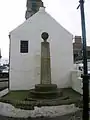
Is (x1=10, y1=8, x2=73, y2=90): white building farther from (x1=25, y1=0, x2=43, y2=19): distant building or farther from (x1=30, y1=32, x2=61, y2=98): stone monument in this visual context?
(x1=25, y1=0, x2=43, y2=19): distant building

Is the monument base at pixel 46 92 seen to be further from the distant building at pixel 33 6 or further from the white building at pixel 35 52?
the distant building at pixel 33 6

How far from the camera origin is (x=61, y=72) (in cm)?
1661

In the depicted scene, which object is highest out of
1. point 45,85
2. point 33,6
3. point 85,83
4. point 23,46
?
point 33,6

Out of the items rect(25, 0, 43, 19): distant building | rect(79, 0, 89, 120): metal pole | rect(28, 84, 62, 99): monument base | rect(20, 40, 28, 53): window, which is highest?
rect(25, 0, 43, 19): distant building

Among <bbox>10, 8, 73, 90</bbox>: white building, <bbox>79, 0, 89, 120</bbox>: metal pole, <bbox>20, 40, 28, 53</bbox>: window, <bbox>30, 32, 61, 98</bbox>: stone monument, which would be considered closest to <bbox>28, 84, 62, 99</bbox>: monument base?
<bbox>30, 32, 61, 98</bbox>: stone monument

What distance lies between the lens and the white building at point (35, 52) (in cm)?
1608

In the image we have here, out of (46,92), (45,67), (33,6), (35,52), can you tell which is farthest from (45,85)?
(33,6)

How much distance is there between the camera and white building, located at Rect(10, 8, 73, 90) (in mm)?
16078

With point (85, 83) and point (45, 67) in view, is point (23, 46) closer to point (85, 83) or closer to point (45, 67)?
point (45, 67)

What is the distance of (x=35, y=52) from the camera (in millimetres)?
16312

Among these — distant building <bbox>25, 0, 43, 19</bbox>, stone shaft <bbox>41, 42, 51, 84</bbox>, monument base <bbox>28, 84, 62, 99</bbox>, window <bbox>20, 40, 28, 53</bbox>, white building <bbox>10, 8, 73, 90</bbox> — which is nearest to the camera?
monument base <bbox>28, 84, 62, 99</bbox>

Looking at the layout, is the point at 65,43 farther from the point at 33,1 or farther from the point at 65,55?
the point at 33,1

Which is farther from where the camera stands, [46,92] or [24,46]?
[24,46]

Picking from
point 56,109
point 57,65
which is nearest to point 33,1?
point 57,65
